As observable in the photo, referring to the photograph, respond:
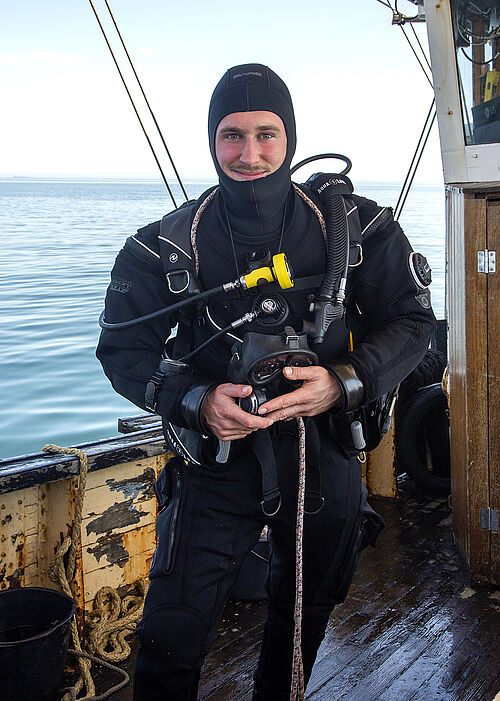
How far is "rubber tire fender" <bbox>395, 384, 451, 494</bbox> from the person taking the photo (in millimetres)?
4484

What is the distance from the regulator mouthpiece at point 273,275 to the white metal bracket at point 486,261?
1.43m

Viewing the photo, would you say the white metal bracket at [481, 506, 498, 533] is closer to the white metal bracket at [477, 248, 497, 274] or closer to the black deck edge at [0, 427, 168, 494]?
the white metal bracket at [477, 248, 497, 274]

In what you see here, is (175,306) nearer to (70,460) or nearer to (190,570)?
(190,570)

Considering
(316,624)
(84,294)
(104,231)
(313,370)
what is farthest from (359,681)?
(104,231)

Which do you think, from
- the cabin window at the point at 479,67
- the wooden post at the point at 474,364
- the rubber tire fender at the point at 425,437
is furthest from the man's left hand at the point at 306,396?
the rubber tire fender at the point at 425,437

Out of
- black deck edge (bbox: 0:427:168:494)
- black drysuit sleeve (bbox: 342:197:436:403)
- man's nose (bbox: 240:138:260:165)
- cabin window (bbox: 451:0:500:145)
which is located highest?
cabin window (bbox: 451:0:500:145)

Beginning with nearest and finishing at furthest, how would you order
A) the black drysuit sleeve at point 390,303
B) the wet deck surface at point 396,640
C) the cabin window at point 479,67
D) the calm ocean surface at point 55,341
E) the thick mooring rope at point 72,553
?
the black drysuit sleeve at point 390,303, the wet deck surface at point 396,640, the thick mooring rope at point 72,553, the cabin window at point 479,67, the calm ocean surface at point 55,341

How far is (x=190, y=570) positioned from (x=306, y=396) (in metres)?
0.54

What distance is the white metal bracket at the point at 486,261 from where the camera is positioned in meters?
3.10

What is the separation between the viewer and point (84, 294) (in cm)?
1803

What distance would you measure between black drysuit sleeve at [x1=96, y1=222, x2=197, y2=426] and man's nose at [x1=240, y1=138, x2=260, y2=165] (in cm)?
32

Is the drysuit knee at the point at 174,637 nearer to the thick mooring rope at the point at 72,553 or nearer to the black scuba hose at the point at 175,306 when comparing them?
the black scuba hose at the point at 175,306

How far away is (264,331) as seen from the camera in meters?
2.04

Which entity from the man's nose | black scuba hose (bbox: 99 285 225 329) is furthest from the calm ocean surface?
the man's nose
